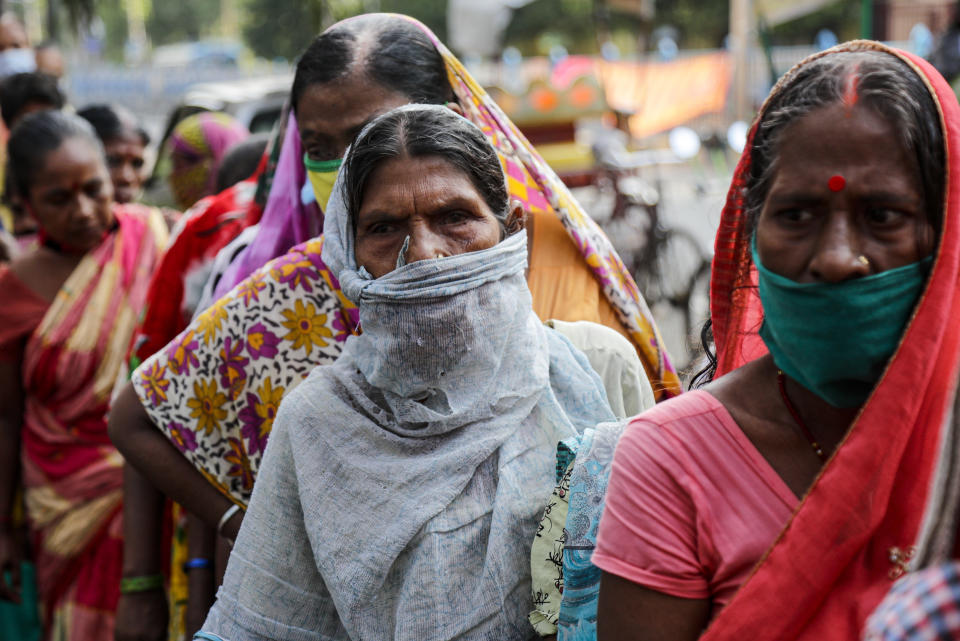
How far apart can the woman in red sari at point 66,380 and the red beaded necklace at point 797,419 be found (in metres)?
2.61

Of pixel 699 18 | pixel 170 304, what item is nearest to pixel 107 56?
pixel 699 18

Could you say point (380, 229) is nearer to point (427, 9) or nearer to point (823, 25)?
point (823, 25)

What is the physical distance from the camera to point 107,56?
5541 centimetres

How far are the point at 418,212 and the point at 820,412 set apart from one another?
831 mm

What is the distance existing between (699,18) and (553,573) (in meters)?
36.6

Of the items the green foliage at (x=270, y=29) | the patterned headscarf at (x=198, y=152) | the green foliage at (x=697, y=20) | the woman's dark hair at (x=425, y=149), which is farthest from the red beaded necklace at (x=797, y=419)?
the green foliage at (x=270, y=29)

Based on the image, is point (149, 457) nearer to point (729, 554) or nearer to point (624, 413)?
point (624, 413)

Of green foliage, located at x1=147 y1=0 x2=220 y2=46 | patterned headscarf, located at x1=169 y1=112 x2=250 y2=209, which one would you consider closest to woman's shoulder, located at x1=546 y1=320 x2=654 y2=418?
patterned headscarf, located at x1=169 y1=112 x2=250 y2=209

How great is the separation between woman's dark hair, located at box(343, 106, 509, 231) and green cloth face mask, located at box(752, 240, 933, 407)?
2.48ft

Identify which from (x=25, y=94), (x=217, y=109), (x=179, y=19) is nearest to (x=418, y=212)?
(x=25, y=94)

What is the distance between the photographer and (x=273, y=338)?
7.44ft

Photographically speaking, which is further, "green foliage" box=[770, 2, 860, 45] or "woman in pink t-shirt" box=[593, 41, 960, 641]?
"green foliage" box=[770, 2, 860, 45]

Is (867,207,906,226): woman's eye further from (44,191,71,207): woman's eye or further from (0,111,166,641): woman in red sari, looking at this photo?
(44,191,71,207): woman's eye

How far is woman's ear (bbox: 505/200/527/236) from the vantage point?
6.67ft
